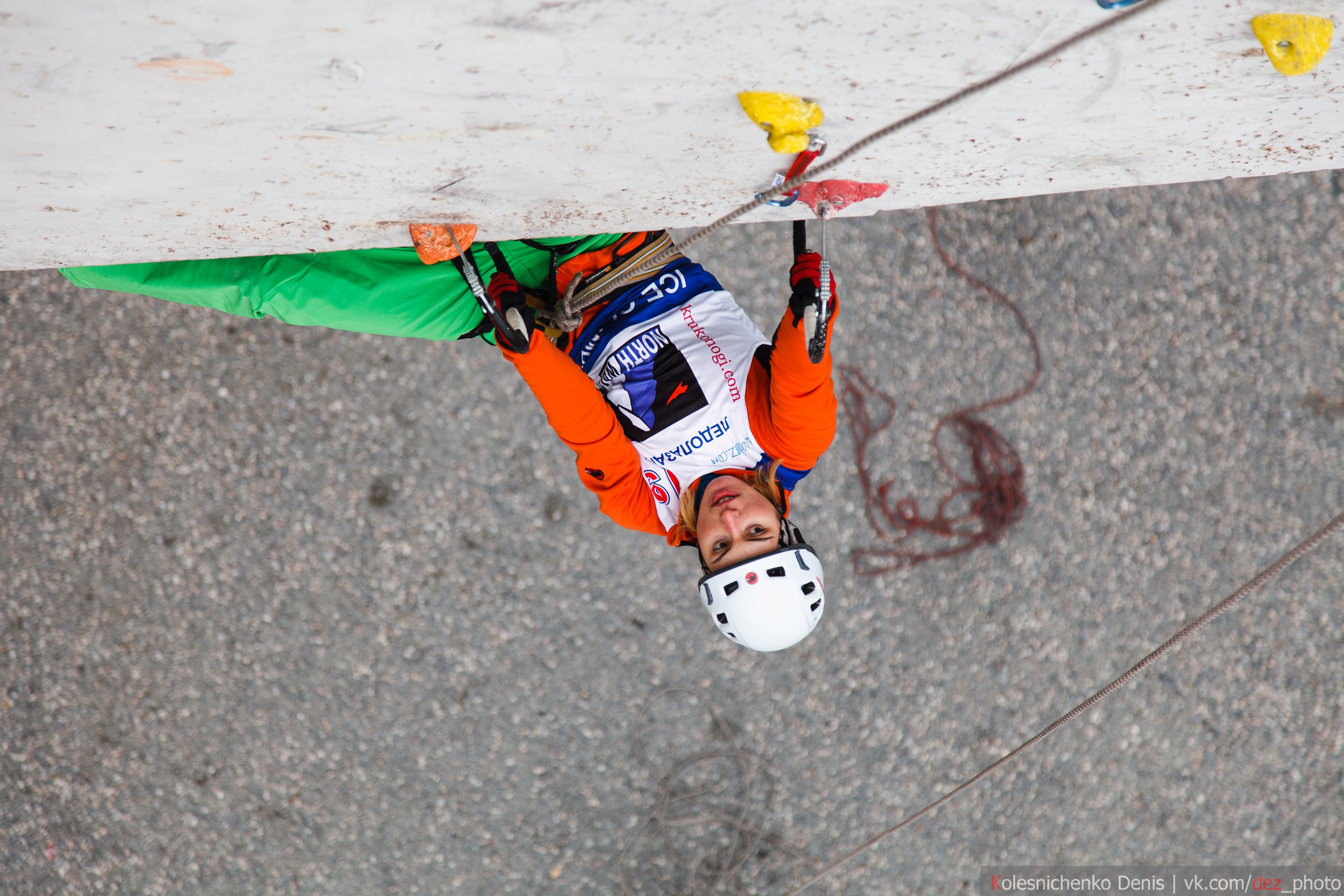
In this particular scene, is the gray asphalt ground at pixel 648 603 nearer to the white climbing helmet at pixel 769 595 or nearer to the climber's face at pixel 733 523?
the white climbing helmet at pixel 769 595

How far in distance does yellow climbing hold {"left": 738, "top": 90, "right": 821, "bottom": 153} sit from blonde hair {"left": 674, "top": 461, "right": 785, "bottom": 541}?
3.48 ft

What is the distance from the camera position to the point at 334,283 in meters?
2.08

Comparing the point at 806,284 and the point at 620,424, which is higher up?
the point at 806,284

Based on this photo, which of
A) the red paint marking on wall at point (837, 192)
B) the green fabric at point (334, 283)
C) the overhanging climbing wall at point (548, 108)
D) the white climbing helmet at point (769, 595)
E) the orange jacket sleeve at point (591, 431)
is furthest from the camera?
the white climbing helmet at point (769, 595)

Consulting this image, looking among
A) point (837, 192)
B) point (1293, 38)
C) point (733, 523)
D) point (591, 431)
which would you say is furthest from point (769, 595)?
point (1293, 38)

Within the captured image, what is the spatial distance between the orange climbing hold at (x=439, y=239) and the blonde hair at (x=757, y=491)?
975 mm

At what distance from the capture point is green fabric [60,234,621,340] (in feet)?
6.77

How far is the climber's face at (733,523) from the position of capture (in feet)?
7.36

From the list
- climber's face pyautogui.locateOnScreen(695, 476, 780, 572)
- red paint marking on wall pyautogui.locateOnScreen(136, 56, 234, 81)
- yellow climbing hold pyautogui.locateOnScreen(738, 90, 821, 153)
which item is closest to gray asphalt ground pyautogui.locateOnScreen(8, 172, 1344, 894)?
climber's face pyautogui.locateOnScreen(695, 476, 780, 572)

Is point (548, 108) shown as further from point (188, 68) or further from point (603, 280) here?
point (603, 280)

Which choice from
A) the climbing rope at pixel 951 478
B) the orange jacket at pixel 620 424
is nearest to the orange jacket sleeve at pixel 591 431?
A: the orange jacket at pixel 620 424

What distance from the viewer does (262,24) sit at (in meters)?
1.17

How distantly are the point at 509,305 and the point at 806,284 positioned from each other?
2.58 feet

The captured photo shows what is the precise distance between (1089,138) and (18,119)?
81.0 inches
